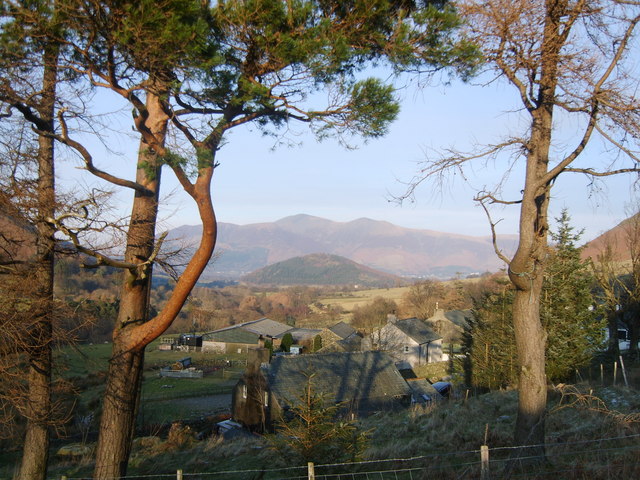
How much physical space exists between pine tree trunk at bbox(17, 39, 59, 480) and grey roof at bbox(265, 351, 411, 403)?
14.7 m

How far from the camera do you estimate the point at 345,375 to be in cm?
2628

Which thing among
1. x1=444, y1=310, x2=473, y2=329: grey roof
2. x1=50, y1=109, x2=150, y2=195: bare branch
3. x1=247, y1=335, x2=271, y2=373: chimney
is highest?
x1=50, y1=109, x2=150, y2=195: bare branch

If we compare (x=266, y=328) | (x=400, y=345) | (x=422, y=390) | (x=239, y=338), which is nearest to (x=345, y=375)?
(x=422, y=390)

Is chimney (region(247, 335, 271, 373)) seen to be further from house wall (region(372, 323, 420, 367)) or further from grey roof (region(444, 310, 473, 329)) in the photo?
grey roof (region(444, 310, 473, 329))

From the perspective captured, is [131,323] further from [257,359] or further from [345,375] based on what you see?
[345,375]

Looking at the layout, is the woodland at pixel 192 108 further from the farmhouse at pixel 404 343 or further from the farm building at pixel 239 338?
the farm building at pixel 239 338

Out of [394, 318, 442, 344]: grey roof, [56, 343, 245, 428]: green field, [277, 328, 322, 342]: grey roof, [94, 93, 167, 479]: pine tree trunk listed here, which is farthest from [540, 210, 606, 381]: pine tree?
[277, 328, 322, 342]: grey roof

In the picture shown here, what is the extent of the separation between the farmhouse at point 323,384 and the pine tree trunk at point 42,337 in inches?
540

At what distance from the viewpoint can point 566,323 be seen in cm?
2030

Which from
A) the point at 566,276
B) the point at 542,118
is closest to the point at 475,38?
the point at 542,118

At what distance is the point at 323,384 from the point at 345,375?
2.26 metres

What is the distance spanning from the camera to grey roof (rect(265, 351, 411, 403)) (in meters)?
23.6

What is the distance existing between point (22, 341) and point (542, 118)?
799 centimetres

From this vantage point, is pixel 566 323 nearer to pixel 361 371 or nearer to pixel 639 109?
pixel 361 371
